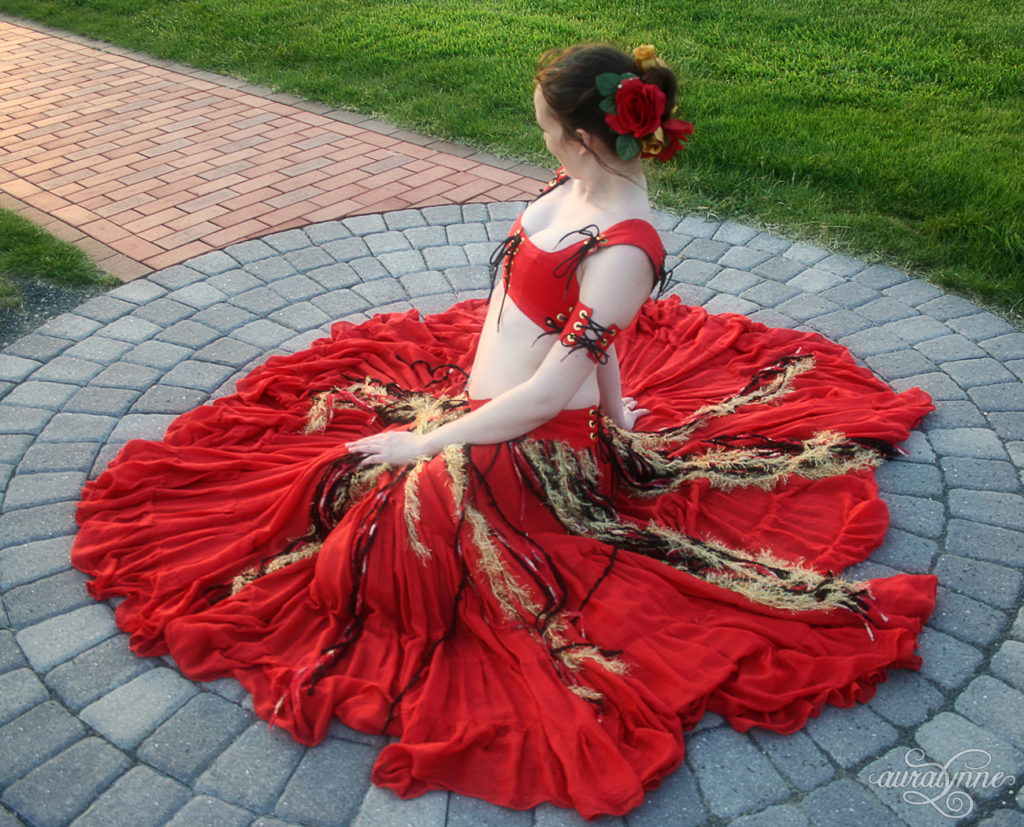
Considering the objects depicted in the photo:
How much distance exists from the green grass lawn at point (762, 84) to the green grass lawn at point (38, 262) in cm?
249

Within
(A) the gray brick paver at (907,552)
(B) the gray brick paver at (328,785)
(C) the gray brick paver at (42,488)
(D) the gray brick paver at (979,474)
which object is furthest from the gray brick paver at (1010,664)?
(C) the gray brick paver at (42,488)


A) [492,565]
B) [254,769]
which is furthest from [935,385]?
[254,769]

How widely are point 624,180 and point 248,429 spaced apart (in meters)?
1.65

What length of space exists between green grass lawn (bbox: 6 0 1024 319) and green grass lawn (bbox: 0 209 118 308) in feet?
8.18

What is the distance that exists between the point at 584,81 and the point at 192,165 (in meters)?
4.10

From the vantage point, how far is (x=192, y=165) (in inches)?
226

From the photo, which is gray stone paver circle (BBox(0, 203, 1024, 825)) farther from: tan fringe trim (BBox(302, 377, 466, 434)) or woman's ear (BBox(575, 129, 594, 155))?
woman's ear (BBox(575, 129, 594, 155))

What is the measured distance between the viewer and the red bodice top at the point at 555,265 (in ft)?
8.08

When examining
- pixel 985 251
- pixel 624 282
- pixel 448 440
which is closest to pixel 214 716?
pixel 448 440

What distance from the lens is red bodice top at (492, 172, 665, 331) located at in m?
2.46

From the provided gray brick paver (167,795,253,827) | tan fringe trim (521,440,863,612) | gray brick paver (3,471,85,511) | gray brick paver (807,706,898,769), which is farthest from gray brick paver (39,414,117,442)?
gray brick paver (807,706,898,769)

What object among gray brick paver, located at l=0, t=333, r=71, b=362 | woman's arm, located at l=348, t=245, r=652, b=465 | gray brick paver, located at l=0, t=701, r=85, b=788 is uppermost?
woman's arm, located at l=348, t=245, r=652, b=465

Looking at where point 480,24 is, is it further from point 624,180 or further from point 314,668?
point 314,668

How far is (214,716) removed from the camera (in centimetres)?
240
